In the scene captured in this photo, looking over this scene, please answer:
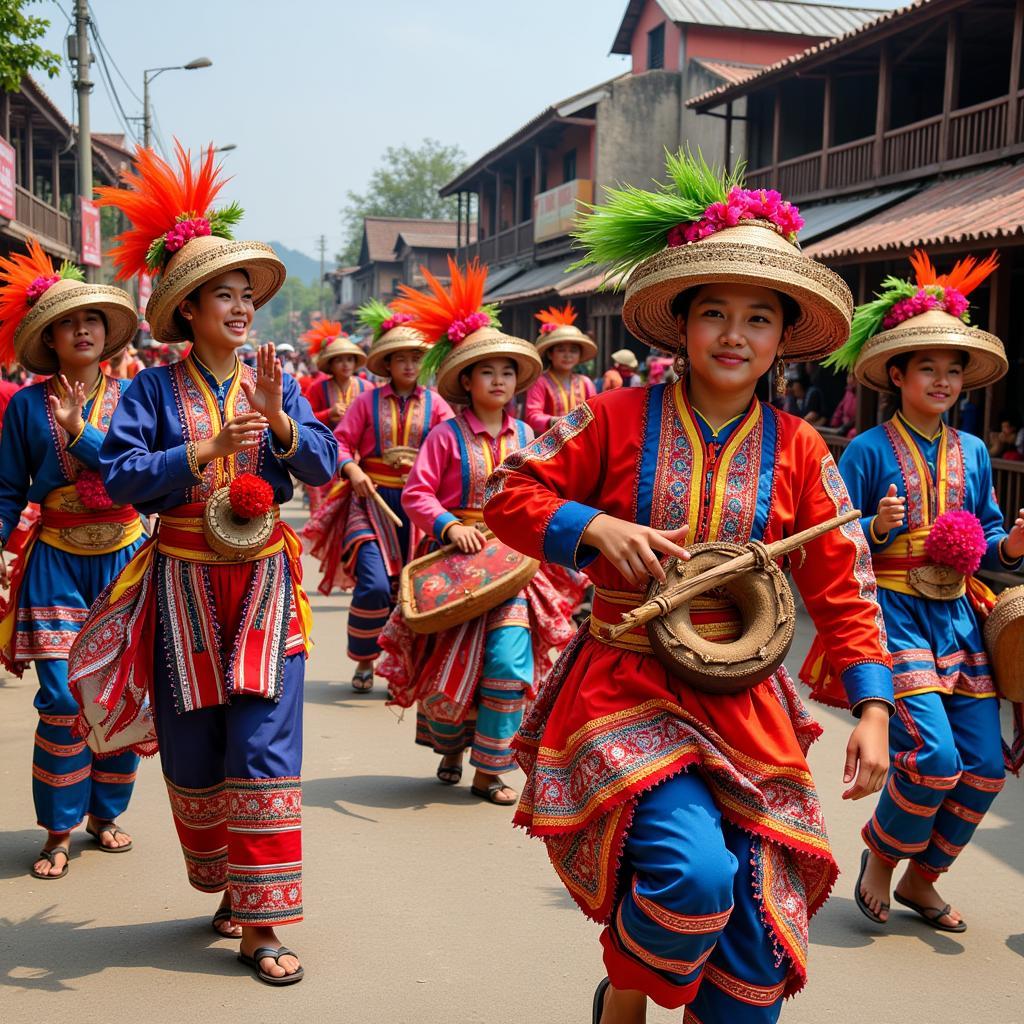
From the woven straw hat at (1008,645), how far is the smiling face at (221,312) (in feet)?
9.04

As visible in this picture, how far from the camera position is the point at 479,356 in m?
6.32

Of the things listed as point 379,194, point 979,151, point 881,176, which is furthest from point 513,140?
point 379,194

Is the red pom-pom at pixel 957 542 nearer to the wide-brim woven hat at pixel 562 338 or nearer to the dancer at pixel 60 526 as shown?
the dancer at pixel 60 526

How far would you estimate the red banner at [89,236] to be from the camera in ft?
56.8

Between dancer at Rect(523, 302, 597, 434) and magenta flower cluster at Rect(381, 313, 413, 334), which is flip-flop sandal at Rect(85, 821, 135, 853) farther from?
dancer at Rect(523, 302, 597, 434)

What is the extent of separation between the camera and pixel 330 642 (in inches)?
401

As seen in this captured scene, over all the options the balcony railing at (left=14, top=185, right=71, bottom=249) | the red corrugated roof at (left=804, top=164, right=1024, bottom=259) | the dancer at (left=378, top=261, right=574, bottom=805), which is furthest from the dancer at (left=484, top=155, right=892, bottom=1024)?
the balcony railing at (left=14, top=185, right=71, bottom=249)

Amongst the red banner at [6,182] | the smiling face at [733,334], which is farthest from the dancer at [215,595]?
the red banner at [6,182]

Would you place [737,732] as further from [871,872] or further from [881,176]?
[881,176]

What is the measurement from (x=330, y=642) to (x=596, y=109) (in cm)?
2139

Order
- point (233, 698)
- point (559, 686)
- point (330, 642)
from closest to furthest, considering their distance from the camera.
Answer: point (559, 686) → point (233, 698) → point (330, 642)

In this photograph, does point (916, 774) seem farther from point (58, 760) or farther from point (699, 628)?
point (58, 760)

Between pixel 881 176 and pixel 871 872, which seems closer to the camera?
pixel 871 872

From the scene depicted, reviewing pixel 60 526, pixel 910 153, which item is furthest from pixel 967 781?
pixel 910 153
